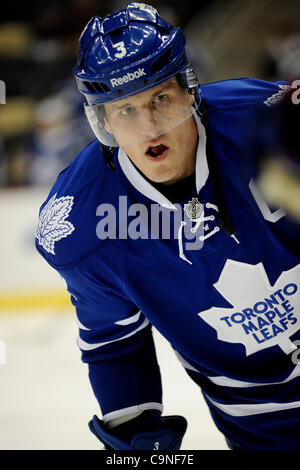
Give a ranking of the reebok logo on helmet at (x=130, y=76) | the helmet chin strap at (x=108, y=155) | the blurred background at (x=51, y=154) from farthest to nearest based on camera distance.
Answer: the blurred background at (x=51, y=154) < the helmet chin strap at (x=108, y=155) < the reebok logo on helmet at (x=130, y=76)

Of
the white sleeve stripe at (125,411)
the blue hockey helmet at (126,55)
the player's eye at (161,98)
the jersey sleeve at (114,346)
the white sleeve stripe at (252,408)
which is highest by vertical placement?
the blue hockey helmet at (126,55)

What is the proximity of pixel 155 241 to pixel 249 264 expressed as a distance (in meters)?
0.19

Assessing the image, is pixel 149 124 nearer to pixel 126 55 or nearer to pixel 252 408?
pixel 126 55

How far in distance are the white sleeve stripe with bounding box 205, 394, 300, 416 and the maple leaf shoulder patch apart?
0.52 m

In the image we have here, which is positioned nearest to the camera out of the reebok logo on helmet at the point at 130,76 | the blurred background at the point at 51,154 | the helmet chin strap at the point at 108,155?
the reebok logo on helmet at the point at 130,76

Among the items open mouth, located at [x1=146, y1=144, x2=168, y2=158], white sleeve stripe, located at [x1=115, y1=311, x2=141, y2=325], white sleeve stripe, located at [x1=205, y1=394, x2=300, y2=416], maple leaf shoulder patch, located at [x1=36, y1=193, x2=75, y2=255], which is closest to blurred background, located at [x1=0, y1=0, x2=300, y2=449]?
white sleeve stripe, located at [x1=205, y1=394, x2=300, y2=416]

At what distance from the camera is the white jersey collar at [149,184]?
1.43 metres

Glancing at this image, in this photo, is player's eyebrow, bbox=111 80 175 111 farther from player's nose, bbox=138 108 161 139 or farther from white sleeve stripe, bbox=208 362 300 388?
white sleeve stripe, bbox=208 362 300 388

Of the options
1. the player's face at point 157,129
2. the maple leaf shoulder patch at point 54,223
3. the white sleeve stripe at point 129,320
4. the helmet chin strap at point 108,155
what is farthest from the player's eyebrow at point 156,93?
the white sleeve stripe at point 129,320

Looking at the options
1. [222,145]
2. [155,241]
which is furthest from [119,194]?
[222,145]

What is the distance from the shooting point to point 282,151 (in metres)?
0.88

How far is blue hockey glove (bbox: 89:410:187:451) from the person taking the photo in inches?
60.1

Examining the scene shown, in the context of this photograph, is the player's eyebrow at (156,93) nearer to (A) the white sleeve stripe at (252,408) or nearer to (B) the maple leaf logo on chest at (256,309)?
(B) the maple leaf logo on chest at (256,309)

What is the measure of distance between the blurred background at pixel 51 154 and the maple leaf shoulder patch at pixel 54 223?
1.12 m
